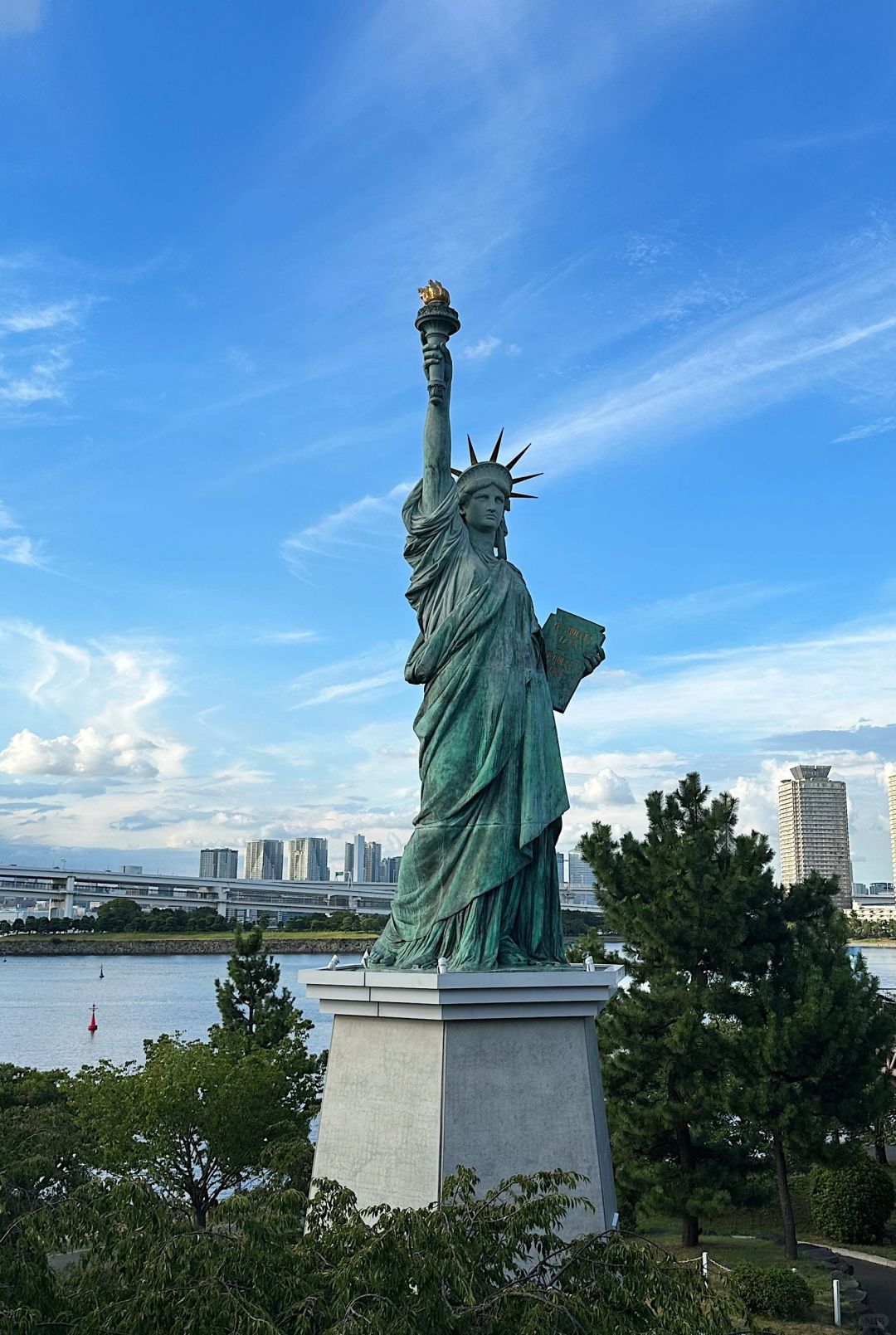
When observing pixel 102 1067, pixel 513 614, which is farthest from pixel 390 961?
pixel 102 1067

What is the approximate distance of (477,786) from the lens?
399 inches

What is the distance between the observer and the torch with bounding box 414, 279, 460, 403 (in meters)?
11.0

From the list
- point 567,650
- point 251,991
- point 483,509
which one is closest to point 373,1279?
point 567,650

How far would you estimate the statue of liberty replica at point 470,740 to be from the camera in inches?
392

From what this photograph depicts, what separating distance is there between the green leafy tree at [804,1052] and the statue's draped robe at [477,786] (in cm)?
609

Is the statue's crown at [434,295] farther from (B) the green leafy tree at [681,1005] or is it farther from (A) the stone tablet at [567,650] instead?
(B) the green leafy tree at [681,1005]

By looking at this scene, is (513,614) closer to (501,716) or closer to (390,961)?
(501,716)

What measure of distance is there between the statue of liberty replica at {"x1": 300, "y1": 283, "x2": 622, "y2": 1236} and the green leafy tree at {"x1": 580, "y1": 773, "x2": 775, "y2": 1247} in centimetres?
570

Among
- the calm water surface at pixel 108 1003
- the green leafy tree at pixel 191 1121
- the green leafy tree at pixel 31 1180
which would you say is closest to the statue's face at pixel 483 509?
the green leafy tree at pixel 31 1180

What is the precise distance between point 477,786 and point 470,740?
466 millimetres

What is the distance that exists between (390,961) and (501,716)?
2.43m

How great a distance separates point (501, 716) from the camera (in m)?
10.3

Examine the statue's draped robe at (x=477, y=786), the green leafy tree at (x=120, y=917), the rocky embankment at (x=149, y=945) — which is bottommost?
the rocky embankment at (x=149, y=945)

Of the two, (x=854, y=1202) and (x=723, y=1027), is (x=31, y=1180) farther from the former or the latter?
(x=854, y=1202)
